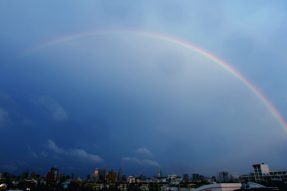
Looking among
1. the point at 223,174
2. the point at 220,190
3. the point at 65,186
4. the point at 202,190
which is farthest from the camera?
the point at 223,174

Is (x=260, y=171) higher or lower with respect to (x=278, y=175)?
higher

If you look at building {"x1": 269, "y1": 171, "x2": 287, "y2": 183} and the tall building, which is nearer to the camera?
building {"x1": 269, "y1": 171, "x2": 287, "y2": 183}

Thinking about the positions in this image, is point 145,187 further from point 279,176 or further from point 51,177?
point 279,176

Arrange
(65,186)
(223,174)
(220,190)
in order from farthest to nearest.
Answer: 1. (223,174)
2. (65,186)
3. (220,190)

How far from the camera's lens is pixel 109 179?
16050 centimetres

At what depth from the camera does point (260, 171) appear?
11425 centimetres

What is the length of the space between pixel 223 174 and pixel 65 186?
101057 mm

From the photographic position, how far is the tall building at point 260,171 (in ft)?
366

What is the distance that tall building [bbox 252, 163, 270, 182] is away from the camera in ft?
366

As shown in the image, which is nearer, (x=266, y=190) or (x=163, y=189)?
(x=266, y=190)

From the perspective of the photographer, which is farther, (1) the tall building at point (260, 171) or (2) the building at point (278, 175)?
(1) the tall building at point (260, 171)

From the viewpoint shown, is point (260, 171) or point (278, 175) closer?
point (278, 175)

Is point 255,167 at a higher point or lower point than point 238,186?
higher

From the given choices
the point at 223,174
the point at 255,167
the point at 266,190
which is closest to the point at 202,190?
Result: the point at 266,190
